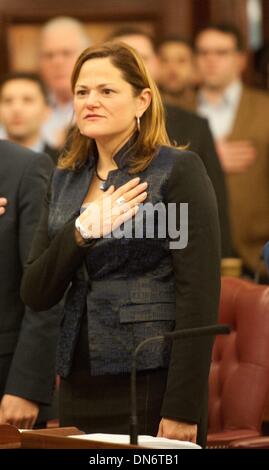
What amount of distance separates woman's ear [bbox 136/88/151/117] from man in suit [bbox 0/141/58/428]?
1.78 ft

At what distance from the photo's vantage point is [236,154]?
23.6ft

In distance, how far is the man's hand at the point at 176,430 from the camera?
3510 mm

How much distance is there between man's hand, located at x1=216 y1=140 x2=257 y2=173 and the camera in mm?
7199

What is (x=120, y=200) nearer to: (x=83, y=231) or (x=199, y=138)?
(x=83, y=231)

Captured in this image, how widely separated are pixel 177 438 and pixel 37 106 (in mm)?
3490

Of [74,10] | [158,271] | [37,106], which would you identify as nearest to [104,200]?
[158,271]

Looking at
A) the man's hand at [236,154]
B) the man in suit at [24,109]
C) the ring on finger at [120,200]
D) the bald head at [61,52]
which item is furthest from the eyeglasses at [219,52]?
the ring on finger at [120,200]

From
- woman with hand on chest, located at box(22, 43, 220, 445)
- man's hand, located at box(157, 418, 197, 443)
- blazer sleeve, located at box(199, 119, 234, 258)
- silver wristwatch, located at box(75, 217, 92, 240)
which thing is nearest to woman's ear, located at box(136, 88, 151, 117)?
woman with hand on chest, located at box(22, 43, 220, 445)

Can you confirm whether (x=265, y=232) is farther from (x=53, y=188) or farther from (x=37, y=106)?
(x=53, y=188)

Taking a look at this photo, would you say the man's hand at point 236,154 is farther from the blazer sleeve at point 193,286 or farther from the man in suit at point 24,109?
the blazer sleeve at point 193,286

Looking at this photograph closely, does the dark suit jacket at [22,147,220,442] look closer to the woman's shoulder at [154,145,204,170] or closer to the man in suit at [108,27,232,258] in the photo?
the woman's shoulder at [154,145,204,170]

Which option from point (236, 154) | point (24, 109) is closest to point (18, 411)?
point (24, 109)

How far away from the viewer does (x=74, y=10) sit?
8930mm

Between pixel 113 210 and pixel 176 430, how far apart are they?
2.02 ft
